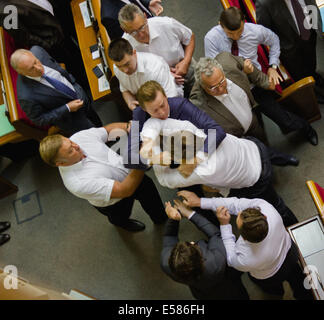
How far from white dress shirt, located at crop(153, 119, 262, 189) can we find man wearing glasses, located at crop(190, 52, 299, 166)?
0.17 m

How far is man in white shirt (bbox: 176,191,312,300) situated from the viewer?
208cm

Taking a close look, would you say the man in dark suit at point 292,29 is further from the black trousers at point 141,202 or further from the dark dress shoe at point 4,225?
the dark dress shoe at point 4,225

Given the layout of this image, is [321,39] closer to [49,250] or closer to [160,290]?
[160,290]

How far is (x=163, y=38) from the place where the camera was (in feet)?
9.70

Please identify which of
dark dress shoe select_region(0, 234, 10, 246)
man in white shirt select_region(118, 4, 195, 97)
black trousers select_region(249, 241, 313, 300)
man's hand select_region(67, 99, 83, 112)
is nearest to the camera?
black trousers select_region(249, 241, 313, 300)

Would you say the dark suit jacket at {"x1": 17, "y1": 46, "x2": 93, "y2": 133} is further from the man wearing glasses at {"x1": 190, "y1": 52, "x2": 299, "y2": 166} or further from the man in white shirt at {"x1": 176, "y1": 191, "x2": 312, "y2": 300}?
the man in white shirt at {"x1": 176, "y1": 191, "x2": 312, "y2": 300}

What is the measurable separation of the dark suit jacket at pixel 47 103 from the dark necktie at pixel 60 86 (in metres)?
0.04

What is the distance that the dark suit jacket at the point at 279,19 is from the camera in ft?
9.25

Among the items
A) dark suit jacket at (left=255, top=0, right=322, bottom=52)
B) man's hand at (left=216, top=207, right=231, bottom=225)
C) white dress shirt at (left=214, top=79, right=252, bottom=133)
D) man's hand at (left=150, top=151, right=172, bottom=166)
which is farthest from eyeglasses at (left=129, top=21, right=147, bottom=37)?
man's hand at (left=216, top=207, right=231, bottom=225)

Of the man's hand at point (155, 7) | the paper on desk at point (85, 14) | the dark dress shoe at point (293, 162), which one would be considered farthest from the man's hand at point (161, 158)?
the paper on desk at point (85, 14)

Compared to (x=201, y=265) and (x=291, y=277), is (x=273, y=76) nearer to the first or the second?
(x=291, y=277)

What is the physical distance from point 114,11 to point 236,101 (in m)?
1.50

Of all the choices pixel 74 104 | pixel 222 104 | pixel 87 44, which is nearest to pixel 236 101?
pixel 222 104
